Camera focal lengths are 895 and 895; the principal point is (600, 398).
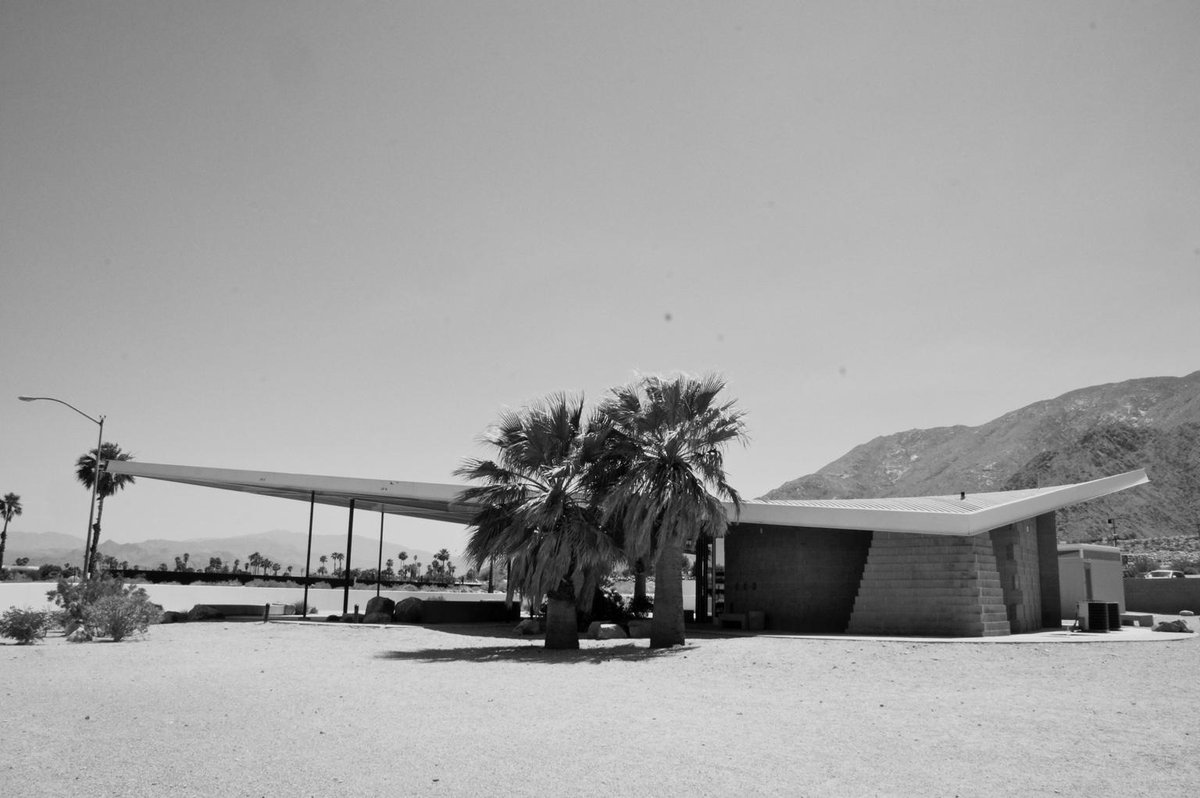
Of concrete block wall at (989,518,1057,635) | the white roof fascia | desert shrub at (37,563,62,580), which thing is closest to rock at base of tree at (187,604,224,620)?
the white roof fascia

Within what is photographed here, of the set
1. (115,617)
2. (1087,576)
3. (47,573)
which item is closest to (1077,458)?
(1087,576)

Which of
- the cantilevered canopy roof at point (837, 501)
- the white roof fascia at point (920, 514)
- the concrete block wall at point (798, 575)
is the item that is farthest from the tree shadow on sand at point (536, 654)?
the concrete block wall at point (798, 575)

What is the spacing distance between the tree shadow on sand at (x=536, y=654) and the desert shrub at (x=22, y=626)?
7559 millimetres

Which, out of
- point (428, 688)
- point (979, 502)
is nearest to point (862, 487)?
point (979, 502)

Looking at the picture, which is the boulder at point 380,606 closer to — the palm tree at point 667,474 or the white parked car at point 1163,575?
the palm tree at point 667,474

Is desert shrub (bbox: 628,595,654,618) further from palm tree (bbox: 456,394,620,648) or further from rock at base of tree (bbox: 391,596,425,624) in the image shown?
palm tree (bbox: 456,394,620,648)

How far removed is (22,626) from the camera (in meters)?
18.5

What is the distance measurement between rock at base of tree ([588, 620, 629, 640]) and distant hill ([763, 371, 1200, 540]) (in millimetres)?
82127

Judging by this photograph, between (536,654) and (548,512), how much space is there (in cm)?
289

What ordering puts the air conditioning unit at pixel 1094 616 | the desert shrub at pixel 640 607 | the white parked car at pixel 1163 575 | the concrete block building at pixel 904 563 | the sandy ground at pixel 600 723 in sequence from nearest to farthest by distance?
the sandy ground at pixel 600 723 → the concrete block building at pixel 904 563 → the air conditioning unit at pixel 1094 616 → the desert shrub at pixel 640 607 → the white parked car at pixel 1163 575

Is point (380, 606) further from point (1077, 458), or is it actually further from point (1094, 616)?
point (1077, 458)

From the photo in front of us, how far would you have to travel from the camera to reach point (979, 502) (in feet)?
76.9

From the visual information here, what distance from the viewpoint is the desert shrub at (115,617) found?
1934cm

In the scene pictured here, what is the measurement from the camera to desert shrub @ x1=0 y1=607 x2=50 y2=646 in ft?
60.6
